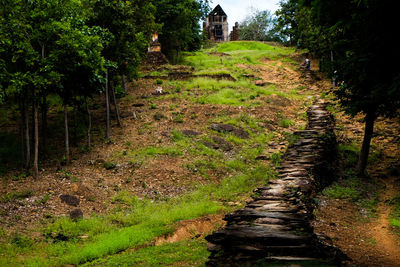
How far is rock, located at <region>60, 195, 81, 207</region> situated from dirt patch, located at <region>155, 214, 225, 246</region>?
4199 millimetres

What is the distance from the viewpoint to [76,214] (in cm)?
936

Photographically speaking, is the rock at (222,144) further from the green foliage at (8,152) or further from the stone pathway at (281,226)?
the green foliage at (8,152)

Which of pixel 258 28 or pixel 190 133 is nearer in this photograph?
pixel 190 133

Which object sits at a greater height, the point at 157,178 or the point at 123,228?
the point at 157,178

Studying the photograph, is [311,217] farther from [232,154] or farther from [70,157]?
[70,157]

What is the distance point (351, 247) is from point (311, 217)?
1.22 metres

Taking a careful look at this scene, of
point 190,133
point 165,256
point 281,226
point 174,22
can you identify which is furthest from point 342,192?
point 174,22

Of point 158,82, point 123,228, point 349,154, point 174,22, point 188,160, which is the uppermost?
point 174,22

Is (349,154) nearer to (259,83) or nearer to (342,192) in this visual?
(342,192)

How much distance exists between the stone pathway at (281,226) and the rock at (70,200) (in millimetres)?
5936

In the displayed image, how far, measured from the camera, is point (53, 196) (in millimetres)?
10281

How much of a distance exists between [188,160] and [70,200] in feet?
17.9

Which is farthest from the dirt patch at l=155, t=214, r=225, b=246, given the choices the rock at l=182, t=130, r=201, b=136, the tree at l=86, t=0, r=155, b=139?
the tree at l=86, t=0, r=155, b=139

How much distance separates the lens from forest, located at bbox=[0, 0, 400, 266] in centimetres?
608
